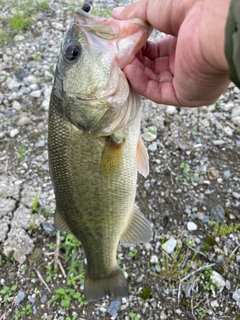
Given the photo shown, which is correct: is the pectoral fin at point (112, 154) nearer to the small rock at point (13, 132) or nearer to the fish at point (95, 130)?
the fish at point (95, 130)

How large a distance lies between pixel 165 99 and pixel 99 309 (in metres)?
1.53

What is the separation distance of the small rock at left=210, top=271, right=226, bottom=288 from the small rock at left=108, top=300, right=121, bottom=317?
658 millimetres

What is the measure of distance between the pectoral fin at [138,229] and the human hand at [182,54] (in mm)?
697

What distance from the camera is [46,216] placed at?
2994 mm

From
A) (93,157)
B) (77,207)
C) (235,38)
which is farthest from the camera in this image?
(77,207)

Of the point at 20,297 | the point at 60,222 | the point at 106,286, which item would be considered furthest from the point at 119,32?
the point at 20,297

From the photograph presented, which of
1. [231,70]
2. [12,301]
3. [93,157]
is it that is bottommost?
[12,301]

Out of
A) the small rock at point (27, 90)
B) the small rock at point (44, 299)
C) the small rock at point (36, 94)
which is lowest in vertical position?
the small rock at point (44, 299)

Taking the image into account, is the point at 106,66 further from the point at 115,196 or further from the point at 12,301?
the point at 12,301

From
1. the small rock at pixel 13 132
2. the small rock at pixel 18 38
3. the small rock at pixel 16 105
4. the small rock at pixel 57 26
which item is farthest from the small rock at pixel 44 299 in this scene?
the small rock at pixel 57 26

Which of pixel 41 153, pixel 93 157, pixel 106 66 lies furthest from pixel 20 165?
pixel 106 66

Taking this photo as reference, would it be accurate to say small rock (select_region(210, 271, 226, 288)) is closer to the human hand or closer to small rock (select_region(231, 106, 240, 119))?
the human hand

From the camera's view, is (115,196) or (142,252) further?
A: (142,252)

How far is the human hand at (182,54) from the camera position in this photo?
1.46 meters
